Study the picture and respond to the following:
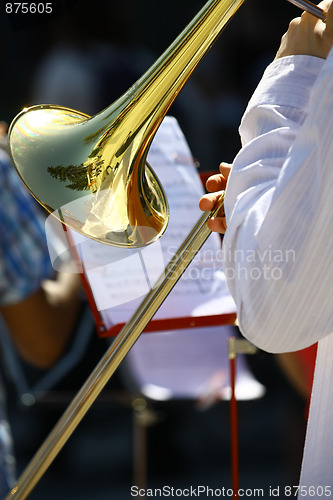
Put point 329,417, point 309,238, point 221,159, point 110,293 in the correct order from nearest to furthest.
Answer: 1. point 309,238
2. point 329,417
3. point 110,293
4. point 221,159

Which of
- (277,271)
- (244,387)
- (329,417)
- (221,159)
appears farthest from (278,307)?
(221,159)

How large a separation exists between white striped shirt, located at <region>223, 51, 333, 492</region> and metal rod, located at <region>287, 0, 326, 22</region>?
35 mm

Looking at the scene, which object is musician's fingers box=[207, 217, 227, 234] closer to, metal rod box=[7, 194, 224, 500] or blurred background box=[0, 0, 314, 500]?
metal rod box=[7, 194, 224, 500]

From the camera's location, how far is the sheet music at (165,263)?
2.80 ft

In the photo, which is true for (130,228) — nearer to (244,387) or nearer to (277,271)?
(277,271)

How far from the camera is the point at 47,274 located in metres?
1.26

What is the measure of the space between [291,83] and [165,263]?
1.15ft

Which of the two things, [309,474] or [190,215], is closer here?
[309,474]

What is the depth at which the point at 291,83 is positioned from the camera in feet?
1.94

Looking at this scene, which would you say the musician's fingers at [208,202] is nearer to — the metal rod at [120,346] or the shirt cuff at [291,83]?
the metal rod at [120,346]

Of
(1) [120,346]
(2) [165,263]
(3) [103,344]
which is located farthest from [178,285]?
(3) [103,344]

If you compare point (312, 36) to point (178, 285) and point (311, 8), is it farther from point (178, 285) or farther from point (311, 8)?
point (178, 285)

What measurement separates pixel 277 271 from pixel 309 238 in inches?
1.4

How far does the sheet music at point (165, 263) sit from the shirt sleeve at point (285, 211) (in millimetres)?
→ 254
